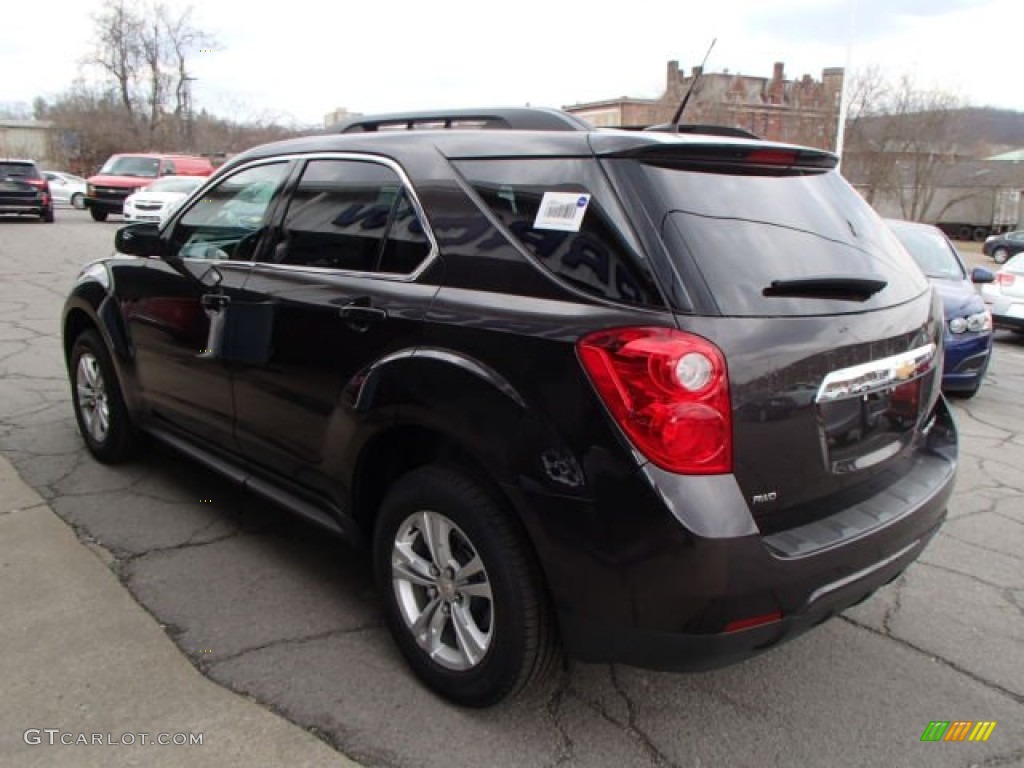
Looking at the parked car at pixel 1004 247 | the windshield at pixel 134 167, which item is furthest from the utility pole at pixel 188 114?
the parked car at pixel 1004 247

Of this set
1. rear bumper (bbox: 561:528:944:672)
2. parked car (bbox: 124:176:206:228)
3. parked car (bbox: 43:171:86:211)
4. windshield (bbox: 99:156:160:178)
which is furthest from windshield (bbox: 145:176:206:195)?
rear bumper (bbox: 561:528:944:672)

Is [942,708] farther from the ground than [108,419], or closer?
closer

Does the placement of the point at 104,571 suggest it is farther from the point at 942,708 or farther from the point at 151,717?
the point at 942,708

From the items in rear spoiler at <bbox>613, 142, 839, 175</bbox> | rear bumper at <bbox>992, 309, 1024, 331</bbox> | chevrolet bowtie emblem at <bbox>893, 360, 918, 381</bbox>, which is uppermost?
rear spoiler at <bbox>613, 142, 839, 175</bbox>

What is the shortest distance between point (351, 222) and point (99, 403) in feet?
7.86

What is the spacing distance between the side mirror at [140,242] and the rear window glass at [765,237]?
2.64 metres

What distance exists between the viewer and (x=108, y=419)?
14.4ft

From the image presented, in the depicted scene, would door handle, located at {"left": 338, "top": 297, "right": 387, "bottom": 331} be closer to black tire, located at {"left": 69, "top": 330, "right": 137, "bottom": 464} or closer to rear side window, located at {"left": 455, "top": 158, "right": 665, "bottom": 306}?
rear side window, located at {"left": 455, "top": 158, "right": 665, "bottom": 306}

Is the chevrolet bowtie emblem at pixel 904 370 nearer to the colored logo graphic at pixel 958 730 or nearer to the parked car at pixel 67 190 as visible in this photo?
the colored logo graphic at pixel 958 730

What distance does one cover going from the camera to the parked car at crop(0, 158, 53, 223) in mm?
21656

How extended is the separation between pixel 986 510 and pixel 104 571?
4394mm

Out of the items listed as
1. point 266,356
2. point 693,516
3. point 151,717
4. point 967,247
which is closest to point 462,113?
point 266,356

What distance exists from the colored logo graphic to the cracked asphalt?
0.10ft

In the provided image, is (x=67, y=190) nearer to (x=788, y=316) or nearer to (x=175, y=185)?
(x=175, y=185)
